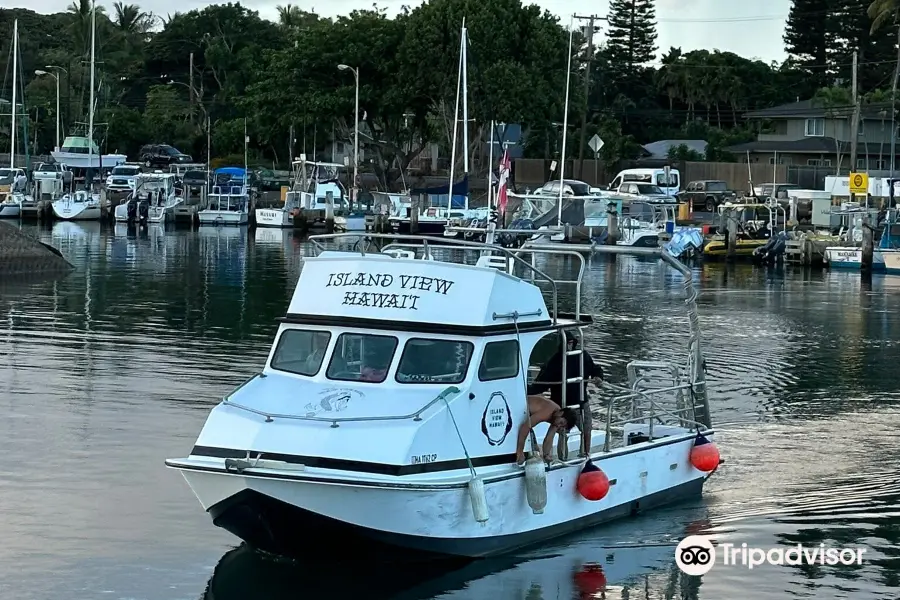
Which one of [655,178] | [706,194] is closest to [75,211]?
[655,178]

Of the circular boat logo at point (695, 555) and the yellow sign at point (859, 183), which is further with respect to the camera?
the yellow sign at point (859, 183)

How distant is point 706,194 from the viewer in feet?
291

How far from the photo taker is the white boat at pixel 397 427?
1522 centimetres

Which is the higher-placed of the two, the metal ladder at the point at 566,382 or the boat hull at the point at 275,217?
the boat hull at the point at 275,217

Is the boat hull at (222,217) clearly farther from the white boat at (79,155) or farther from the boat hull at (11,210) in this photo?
the boat hull at (11,210)

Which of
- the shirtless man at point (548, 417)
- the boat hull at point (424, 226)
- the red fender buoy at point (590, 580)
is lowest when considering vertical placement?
the red fender buoy at point (590, 580)

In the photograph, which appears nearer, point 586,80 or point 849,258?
point 849,258

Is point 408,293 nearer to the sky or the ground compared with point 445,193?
nearer to the ground

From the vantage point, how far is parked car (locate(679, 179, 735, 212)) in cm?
8812

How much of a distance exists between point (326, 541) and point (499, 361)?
2.87 meters

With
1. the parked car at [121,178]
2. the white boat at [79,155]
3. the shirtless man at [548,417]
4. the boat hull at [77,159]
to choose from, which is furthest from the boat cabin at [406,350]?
the white boat at [79,155]

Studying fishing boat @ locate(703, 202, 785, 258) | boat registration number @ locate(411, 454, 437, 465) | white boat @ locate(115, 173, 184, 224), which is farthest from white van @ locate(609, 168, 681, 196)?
boat registration number @ locate(411, 454, 437, 465)

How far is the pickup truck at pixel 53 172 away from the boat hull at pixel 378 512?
270ft

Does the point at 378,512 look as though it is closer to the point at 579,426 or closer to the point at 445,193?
the point at 579,426
